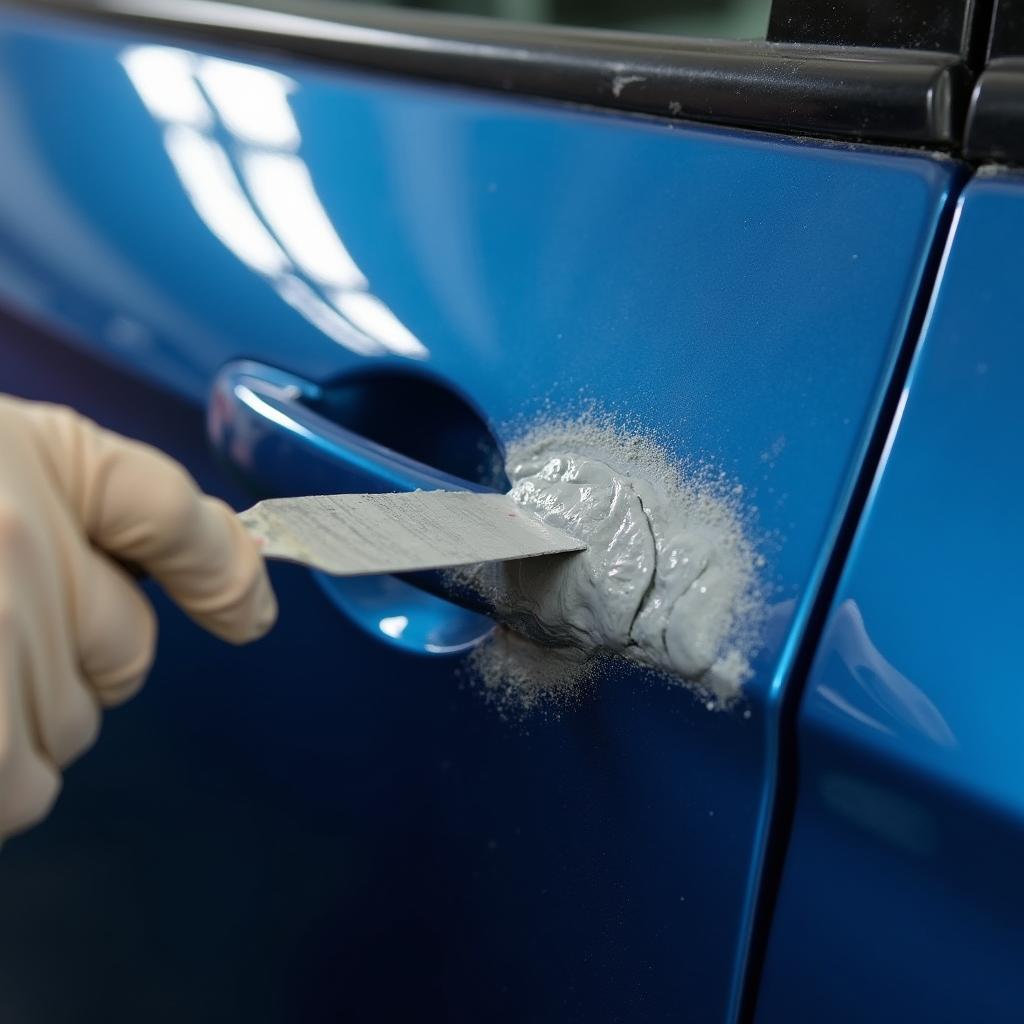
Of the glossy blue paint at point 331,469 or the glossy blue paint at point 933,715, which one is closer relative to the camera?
the glossy blue paint at point 933,715

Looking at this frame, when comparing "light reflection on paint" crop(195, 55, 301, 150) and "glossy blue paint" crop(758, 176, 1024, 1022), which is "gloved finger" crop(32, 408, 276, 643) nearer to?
"glossy blue paint" crop(758, 176, 1024, 1022)

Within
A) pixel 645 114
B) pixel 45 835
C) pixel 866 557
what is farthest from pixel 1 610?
pixel 45 835

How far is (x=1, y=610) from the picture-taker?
353mm

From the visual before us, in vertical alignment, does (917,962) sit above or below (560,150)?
below

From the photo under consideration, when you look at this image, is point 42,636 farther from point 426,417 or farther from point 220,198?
point 220,198

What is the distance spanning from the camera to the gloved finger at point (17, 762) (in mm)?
354

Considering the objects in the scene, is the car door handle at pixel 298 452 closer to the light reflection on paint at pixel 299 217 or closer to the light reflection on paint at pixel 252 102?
the light reflection on paint at pixel 299 217

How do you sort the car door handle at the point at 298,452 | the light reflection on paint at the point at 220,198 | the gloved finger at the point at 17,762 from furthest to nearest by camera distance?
1. the light reflection on paint at the point at 220,198
2. the car door handle at the point at 298,452
3. the gloved finger at the point at 17,762

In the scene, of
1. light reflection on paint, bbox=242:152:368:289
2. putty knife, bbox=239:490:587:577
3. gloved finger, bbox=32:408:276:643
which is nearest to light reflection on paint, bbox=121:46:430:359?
light reflection on paint, bbox=242:152:368:289

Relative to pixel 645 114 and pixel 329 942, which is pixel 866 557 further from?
pixel 329 942

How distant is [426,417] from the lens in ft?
2.29

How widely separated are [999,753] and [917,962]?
0.33 ft

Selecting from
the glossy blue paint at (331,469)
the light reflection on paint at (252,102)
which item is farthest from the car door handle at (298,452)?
the light reflection on paint at (252,102)

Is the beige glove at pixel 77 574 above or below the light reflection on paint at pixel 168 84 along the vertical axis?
below
